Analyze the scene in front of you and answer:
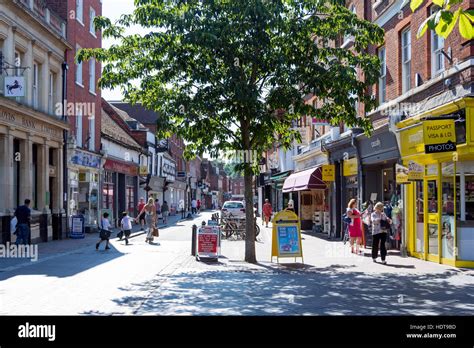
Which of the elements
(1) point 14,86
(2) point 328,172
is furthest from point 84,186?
(2) point 328,172

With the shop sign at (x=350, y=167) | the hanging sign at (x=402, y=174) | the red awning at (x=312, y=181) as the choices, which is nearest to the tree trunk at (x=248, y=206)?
the hanging sign at (x=402, y=174)

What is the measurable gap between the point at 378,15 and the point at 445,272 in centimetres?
1022

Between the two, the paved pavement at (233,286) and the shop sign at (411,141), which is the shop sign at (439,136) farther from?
the paved pavement at (233,286)

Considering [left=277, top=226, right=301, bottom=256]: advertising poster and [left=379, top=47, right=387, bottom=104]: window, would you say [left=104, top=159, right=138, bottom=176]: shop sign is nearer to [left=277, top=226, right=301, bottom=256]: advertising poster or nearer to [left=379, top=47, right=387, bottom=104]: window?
[left=379, top=47, right=387, bottom=104]: window

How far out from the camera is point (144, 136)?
159ft

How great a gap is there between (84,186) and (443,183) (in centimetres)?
2064

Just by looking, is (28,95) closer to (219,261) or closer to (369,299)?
(219,261)

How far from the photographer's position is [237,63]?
15.4 meters

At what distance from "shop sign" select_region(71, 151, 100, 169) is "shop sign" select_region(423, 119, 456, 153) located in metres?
18.5

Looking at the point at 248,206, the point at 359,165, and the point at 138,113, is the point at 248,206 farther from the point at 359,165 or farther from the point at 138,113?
the point at 138,113

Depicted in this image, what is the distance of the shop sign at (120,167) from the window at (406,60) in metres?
20.8

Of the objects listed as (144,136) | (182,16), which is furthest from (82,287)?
(144,136)

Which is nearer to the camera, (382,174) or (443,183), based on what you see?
(443,183)

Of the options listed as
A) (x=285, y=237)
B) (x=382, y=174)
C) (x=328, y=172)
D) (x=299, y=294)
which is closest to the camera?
(x=299, y=294)
